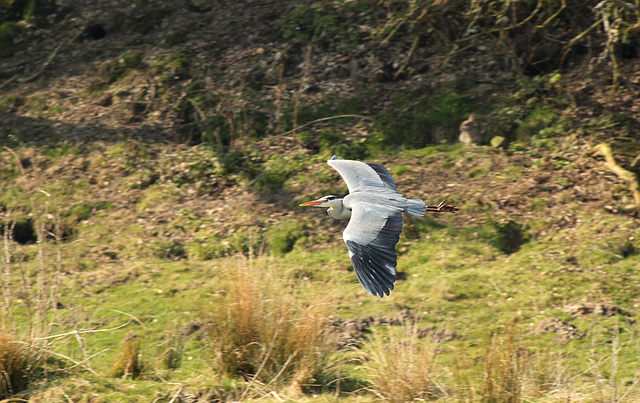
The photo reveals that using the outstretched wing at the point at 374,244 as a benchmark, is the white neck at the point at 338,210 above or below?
below

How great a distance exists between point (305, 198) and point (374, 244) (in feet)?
10.5

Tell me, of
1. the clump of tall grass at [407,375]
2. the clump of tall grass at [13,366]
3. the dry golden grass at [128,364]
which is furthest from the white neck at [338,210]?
the clump of tall grass at [13,366]

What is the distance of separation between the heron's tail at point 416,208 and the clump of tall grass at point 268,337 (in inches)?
35.2

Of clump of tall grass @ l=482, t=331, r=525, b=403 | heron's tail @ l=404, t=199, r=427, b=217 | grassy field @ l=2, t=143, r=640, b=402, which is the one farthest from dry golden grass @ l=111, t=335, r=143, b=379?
clump of tall grass @ l=482, t=331, r=525, b=403

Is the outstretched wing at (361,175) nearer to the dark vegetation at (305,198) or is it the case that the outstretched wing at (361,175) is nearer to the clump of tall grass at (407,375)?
the dark vegetation at (305,198)

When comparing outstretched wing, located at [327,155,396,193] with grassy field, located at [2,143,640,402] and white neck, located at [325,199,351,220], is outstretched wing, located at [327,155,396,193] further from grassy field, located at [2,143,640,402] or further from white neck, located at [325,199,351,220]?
grassy field, located at [2,143,640,402]

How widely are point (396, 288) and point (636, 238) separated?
2.05 m

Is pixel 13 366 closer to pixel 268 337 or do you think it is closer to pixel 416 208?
pixel 268 337

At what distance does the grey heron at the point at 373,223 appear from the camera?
10.5 feet

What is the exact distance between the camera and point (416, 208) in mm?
3674

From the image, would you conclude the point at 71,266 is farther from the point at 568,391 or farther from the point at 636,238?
the point at 636,238

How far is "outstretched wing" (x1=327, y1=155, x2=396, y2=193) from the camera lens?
4.29 metres

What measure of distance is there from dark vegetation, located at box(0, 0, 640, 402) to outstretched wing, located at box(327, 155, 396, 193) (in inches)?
30.5

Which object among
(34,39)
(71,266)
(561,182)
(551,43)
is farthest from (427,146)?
(34,39)
